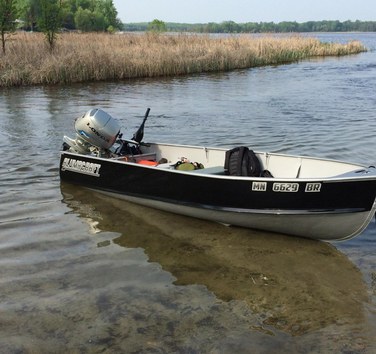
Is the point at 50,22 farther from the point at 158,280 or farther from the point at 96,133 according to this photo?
the point at 158,280

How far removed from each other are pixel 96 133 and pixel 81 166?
1.85ft

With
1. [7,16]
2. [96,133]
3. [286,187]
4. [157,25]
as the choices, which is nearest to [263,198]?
[286,187]

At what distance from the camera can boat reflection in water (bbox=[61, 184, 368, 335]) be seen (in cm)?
441

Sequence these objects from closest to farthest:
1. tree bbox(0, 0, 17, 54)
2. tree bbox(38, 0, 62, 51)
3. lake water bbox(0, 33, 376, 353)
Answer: lake water bbox(0, 33, 376, 353), tree bbox(0, 0, 17, 54), tree bbox(38, 0, 62, 51)

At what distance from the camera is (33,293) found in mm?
4672

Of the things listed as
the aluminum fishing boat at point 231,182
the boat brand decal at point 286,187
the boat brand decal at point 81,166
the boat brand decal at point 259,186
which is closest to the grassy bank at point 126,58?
the boat brand decal at point 81,166

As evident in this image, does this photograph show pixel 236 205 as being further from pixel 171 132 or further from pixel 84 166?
pixel 171 132

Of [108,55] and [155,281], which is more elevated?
[108,55]

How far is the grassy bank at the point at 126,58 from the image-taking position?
20484 millimetres

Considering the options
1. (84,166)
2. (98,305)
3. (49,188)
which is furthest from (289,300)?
(49,188)

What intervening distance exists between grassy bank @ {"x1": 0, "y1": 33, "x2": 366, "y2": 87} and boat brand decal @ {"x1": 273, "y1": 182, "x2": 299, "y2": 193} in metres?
16.8

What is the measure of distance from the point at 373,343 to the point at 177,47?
78.5 ft

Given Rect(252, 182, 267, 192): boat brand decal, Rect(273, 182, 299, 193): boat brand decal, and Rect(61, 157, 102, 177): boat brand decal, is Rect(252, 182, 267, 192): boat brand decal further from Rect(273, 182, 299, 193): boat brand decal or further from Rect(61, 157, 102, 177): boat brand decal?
Rect(61, 157, 102, 177): boat brand decal

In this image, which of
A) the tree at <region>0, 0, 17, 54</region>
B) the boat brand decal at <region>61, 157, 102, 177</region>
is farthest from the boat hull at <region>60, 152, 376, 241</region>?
the tree at <region>0, 0, 17, 54</region>
